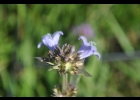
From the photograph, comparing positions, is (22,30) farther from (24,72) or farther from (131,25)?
(131,25)

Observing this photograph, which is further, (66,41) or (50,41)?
→ (66,41)

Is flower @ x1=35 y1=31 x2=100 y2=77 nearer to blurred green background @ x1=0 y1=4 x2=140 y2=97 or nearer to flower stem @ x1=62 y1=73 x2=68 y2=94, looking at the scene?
flower stem @ x1=62 y1=73 x2=68 y2=94

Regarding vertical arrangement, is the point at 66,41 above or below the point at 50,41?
below

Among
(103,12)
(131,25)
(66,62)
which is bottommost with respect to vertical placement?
(131,25)

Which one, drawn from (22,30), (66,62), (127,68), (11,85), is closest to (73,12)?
(22,30)

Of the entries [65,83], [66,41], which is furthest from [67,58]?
[66,41]

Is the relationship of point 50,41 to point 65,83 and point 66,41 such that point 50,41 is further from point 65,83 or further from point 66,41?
point 66,41

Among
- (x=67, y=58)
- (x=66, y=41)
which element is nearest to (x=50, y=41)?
(x=67, y=58)

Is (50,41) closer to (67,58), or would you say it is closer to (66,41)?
(67,58)

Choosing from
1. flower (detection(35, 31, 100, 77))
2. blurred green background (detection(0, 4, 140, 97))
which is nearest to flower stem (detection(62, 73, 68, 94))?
flower (detection(35, 31, 100, 77))
